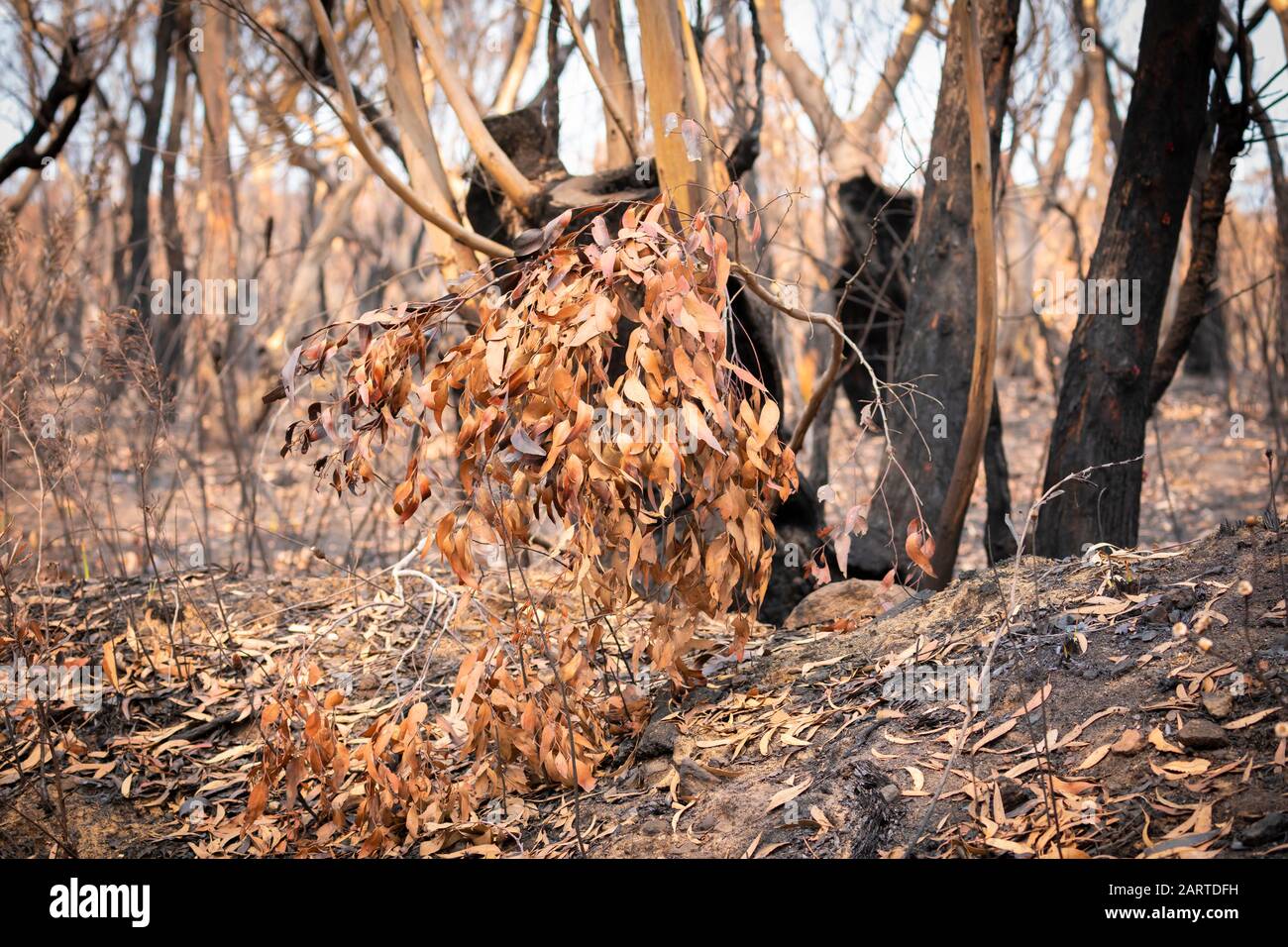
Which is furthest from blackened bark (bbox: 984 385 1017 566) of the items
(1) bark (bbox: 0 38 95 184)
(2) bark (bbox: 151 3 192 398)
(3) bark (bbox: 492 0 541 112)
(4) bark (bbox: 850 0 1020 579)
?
(2) bark (bbox: 151 3 192 398)

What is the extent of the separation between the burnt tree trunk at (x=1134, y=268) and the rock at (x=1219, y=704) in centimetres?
192

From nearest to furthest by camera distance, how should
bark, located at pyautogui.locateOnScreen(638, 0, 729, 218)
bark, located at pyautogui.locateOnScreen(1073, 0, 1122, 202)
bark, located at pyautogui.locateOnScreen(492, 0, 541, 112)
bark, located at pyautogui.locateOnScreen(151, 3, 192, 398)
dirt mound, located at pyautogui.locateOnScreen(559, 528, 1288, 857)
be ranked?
1. dirt mound, located at pyautogui.locateOnScreen(559, 528, 1288, 857)
2. bark, located at pyautogui.locateOnScreen(638, 0, 729, 218)
3. bark, located at pyautogui.locateOnScreen(492, 0, 541, 112)
4. bark, located at pyautogui.locateOnScreen(151, 3, 192, 398)
5. bark, located at pyautogui.locateOnScreen(1073, 0, 1122, 202)

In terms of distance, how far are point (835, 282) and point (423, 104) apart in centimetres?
323

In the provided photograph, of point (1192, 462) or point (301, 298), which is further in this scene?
point (301, 298)

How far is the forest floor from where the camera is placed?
2.21m

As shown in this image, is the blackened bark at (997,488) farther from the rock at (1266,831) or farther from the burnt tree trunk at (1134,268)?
the rock at (1266,831)

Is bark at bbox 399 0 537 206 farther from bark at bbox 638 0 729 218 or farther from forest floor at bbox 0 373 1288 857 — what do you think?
forest floor at bbox 0 373 1288 857

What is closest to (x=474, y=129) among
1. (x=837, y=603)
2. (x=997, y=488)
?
(x=837, y=603)

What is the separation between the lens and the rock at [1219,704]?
2.30m

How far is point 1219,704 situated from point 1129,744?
219mm

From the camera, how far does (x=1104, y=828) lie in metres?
2.12

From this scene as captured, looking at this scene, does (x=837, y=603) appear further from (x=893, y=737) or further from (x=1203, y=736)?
(x=1203, y=736)
